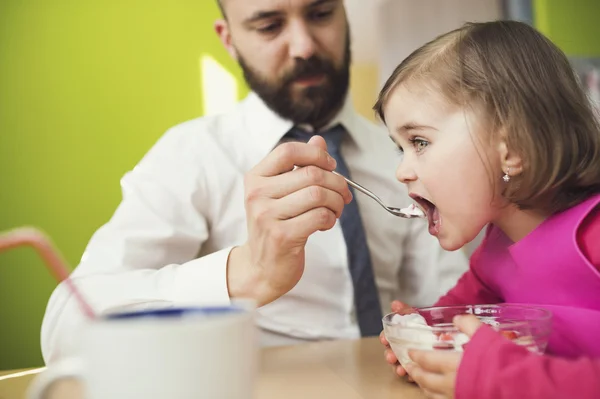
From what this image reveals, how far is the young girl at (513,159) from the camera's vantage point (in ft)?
2.77

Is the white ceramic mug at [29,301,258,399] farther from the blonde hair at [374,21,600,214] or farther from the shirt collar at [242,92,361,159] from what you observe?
the shirt collar at [242,92,361,159]

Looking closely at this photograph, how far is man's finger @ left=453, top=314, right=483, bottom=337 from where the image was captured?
0.67 m

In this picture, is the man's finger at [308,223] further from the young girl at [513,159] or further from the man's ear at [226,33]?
the man's ear at [226,33]

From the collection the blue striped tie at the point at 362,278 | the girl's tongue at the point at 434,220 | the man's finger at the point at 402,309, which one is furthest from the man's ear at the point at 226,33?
the man's finger at the point at 402,309

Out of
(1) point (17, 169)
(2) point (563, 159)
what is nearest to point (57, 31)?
(1) point (17, 169)

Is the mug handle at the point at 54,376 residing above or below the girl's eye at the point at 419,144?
above

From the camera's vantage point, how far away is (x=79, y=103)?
1.78 meters

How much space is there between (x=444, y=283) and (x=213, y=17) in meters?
1.09

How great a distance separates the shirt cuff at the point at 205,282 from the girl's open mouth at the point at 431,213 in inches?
14.0

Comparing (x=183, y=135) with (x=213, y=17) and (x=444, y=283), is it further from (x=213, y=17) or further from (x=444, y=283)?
(x=444, y=283)

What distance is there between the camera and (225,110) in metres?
1.96

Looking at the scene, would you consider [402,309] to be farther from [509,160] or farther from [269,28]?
[269,28]

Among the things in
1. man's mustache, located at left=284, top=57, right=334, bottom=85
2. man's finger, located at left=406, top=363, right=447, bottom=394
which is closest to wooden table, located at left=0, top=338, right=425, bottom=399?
man's finger, located at left=406, top=363, right=447, bottom=394

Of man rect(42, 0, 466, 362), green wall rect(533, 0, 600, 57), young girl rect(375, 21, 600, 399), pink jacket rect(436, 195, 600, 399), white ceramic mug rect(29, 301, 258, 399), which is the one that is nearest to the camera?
white ceramic mug rect(29, 301, 258, 399)
